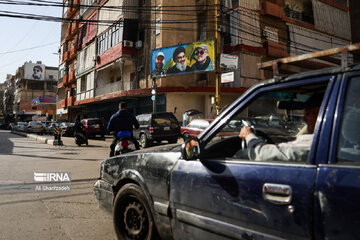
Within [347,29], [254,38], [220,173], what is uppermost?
[347,29]

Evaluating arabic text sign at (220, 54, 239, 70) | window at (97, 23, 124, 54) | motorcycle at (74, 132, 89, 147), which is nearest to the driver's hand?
arabic text sign at (220, 54, 239, 70)

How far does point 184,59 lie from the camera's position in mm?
20391

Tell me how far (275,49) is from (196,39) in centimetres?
681

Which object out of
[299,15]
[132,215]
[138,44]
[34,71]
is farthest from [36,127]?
[34,71]

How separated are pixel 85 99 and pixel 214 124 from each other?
100 ft

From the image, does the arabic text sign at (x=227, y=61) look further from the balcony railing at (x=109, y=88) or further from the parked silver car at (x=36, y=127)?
the parked silver car at (x=36, y=127)

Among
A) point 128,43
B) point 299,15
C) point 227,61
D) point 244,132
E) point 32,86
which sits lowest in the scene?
point 244,132

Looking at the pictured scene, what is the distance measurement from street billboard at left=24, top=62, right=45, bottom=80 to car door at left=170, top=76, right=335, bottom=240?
7893 centimetres

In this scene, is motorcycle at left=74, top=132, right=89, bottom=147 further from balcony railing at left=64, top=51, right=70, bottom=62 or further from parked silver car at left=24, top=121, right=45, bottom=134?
balcony railing at left=64, top=51, right=70, bottom=62

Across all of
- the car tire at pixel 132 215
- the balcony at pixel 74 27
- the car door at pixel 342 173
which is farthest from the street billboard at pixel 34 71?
the car door at pixel 342 173

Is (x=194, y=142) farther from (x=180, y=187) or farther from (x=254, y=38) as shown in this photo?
(x=254, y=38)

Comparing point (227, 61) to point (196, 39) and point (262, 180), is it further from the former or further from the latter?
point (262, 180)

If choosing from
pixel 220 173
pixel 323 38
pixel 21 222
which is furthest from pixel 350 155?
pixel 323 38

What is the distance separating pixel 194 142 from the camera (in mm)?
2008
